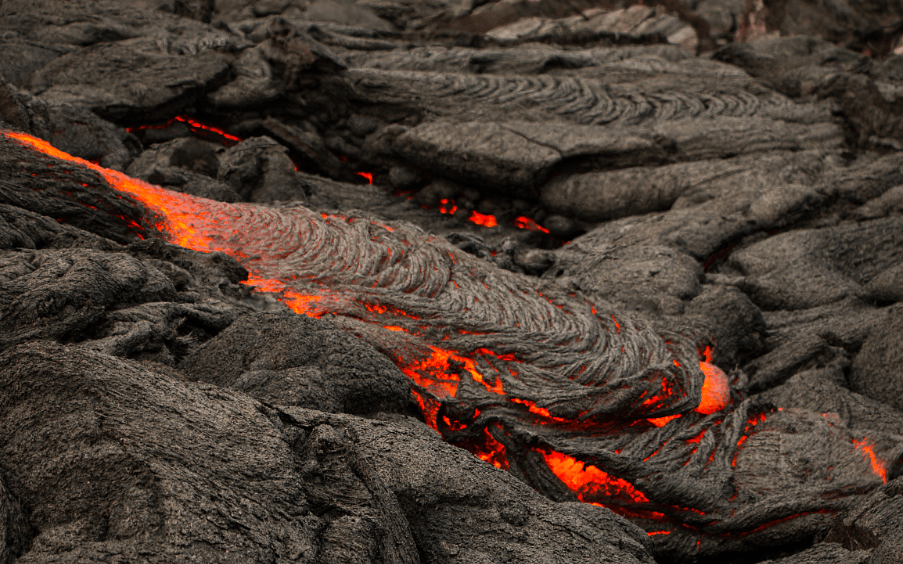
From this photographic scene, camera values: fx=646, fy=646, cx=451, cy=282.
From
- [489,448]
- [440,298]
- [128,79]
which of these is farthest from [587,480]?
[128,79]

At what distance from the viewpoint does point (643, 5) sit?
Result: 2891cm

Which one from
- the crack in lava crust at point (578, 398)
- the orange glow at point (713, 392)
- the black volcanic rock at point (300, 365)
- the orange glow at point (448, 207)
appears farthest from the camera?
the orange glow at point (448, 207)

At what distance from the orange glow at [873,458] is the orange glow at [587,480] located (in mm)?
2600

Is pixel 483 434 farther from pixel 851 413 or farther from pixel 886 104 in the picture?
pixel 886 104

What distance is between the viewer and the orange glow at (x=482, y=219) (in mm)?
14777

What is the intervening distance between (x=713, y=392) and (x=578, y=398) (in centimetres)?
193

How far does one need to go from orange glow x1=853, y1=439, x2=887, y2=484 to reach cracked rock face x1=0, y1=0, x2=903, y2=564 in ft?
0.17

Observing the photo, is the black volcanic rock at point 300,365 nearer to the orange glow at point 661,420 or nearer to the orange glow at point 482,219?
the orange glow at point 661,420

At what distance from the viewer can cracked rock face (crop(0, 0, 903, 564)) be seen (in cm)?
382

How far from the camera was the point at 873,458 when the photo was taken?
7.19 meters

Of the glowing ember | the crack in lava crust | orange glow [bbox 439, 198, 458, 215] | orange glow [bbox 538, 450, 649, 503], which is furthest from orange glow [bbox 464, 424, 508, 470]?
the glowing ember

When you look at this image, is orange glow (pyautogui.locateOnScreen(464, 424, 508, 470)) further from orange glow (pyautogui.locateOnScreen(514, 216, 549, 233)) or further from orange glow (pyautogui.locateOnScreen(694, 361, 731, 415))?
orange glow (pyautogui.locateOnScreen(514, 216, 549, 233))

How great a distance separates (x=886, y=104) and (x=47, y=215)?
16.8m

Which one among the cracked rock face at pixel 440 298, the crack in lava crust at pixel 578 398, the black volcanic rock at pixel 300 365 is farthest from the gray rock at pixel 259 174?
the black volcanic rock at pixel 300 365
